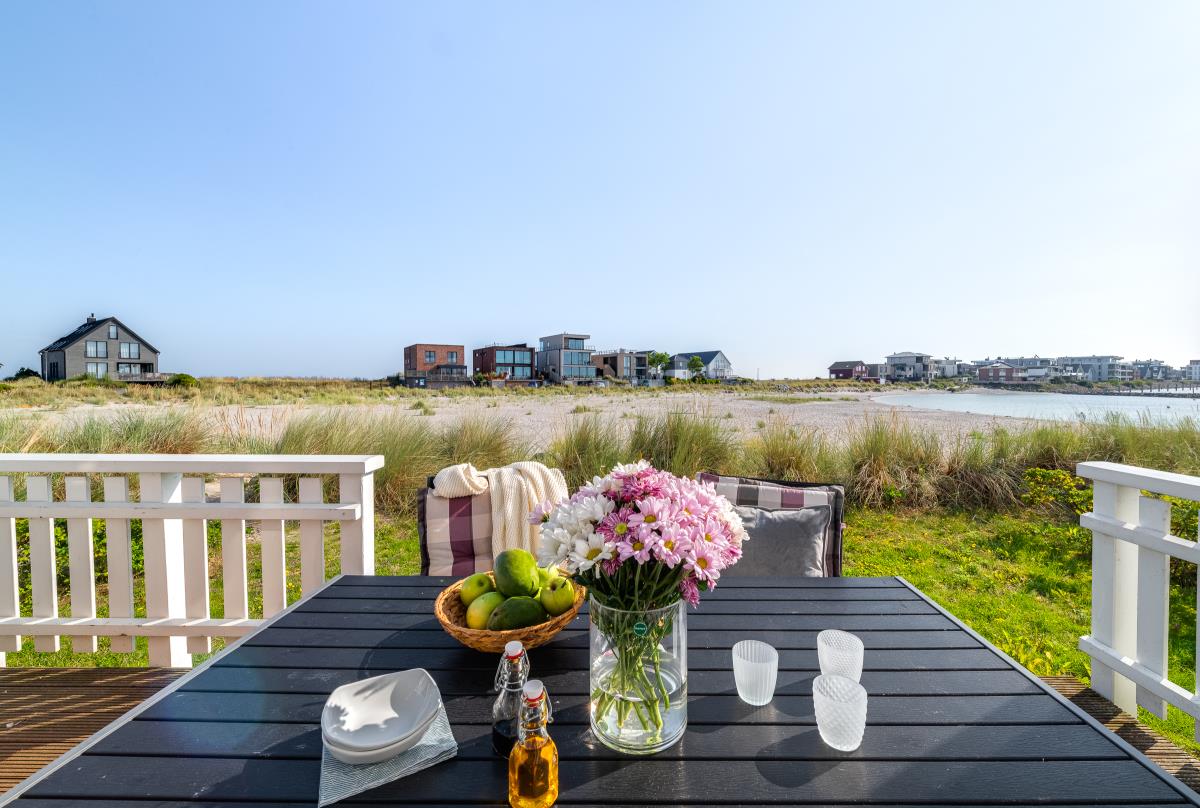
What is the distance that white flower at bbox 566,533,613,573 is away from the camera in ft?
2.23

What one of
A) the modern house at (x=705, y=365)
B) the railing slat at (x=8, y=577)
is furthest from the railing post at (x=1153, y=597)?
the modern house at (x=705, y=365)

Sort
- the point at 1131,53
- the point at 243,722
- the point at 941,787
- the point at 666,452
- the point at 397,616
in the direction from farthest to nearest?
the point at 666,452, the point at 1131,53, the point at 397,616, the point at 243,722, the point at 941,787

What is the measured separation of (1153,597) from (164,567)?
12.2ft

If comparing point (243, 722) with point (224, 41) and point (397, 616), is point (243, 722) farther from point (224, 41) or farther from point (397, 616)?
point (224, 41)

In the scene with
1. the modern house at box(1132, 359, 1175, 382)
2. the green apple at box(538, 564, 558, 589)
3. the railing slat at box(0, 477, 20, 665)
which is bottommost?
the railing slat at box(0, 477, 20, 665)

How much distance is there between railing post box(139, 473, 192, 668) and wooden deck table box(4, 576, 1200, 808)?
1347mm

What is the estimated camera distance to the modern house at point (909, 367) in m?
58.5

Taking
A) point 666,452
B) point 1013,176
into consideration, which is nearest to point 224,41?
point 666,452

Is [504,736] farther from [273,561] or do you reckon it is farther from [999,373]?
[999,373]

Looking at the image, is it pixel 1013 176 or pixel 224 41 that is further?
pixel 1013 176

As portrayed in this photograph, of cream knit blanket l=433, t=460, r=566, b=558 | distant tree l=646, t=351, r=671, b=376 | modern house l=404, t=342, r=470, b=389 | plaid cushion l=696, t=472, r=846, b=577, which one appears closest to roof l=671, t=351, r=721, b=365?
distant tree l=646, t=351, r=671, b=376

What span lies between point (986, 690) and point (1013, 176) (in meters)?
6.39

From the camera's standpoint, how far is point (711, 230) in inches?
321

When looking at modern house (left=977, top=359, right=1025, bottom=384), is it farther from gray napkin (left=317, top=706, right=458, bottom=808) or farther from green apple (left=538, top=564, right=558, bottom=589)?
gray napkin (left=317, top=706, right=458, bottom=808)
